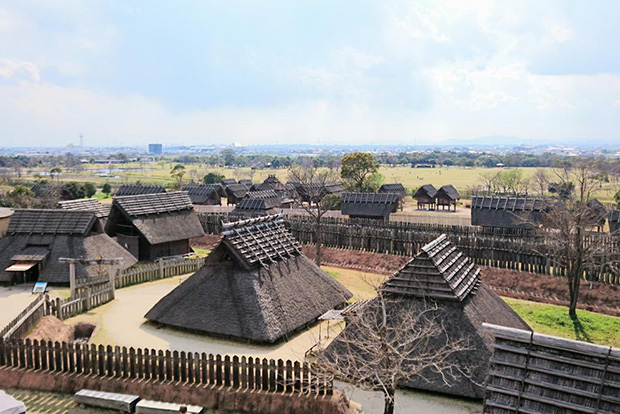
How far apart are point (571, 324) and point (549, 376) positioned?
11.7 m

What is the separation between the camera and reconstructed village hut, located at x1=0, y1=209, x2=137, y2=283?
22.6 metres

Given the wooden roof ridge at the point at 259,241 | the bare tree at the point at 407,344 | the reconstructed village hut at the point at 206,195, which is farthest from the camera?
the reconstructed village hut at the point at 206,195

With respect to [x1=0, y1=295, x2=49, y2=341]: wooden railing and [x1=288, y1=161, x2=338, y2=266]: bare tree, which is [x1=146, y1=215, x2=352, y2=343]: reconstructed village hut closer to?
[x1=0, y1=295, x2=49, y2=341]: wooden railing

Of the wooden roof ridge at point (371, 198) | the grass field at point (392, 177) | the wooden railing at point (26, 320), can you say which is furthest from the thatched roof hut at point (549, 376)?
the grass field at point (392, 177)

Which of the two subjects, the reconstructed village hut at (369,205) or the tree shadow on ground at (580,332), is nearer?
the tree shadow on ground at (580,332)

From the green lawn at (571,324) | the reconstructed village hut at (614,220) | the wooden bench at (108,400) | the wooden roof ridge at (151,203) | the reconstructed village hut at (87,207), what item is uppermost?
the wooden roof ridge at (151,203)

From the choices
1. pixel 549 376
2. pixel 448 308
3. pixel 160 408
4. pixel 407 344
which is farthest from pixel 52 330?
pixel 549 376

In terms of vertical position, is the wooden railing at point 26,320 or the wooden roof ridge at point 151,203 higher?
the wooden roof ridge at point 151,203

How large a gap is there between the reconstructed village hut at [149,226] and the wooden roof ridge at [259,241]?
35.1ft

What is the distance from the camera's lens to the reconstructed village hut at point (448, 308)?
38.1ft

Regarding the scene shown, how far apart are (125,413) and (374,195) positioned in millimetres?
34258

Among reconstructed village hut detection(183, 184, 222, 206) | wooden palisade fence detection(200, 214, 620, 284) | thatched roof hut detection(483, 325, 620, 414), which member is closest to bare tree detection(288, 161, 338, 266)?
wooden palisade fence detection(200, 214, 620, 284)

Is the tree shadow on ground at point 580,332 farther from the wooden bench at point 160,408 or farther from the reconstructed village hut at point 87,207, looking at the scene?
the reconstructed village hut at point 87,207

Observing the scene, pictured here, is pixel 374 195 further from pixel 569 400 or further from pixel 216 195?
pixel 569 400
